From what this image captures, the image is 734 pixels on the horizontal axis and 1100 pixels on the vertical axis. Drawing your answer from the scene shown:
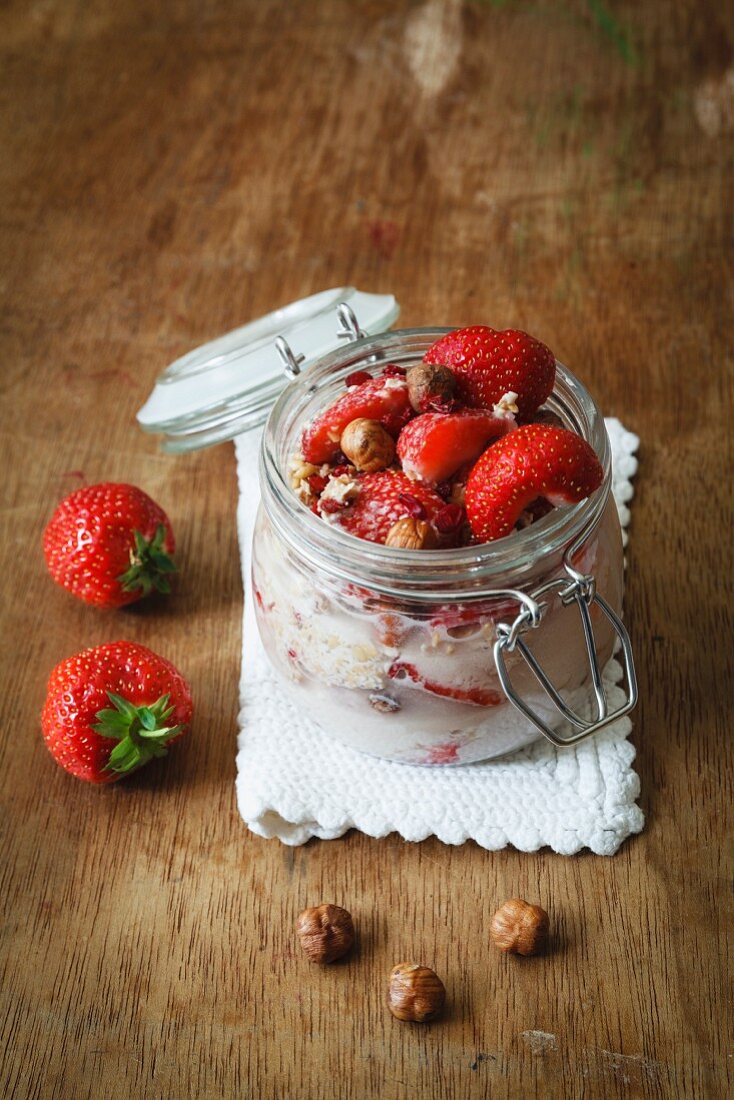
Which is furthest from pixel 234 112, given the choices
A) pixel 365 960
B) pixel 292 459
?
pixel 365 960

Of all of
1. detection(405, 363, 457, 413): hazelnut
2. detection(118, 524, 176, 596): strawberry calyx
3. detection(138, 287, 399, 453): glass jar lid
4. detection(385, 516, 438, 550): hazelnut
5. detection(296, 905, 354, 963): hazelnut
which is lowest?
detection(296, 905, 354, 963): hazelnut

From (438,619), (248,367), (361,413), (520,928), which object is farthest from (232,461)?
(520,928)

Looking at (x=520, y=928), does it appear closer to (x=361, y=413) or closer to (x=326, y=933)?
(x=326, y=933)

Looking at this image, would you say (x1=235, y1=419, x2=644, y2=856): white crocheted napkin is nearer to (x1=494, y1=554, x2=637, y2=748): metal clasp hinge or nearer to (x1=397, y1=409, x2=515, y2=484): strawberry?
(x1=494, y1=554, x2=637, y2=748): metal clasp hinge

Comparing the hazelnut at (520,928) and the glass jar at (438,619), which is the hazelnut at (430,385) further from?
the hazelnut at (520,928)

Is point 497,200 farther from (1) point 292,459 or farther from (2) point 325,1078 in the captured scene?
(2) point 325,1078

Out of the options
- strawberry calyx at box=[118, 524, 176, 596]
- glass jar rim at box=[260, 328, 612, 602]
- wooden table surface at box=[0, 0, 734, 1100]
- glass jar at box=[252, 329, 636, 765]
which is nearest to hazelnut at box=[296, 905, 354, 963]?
wooden table surface at box=[0, 0, 734, 1100]

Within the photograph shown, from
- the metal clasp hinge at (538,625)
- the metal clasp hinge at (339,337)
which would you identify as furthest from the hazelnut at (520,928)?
the metal clasp hinge at (339,337)
